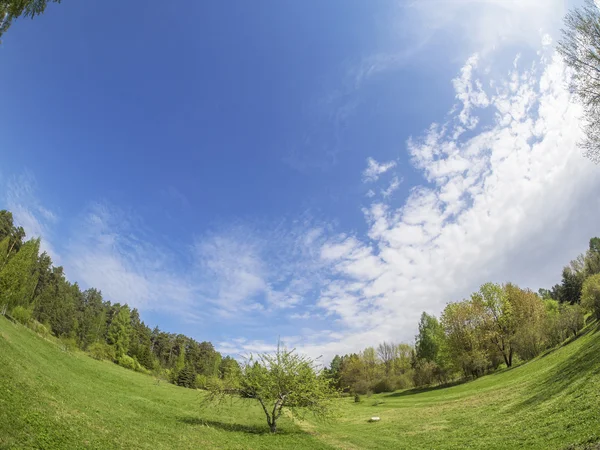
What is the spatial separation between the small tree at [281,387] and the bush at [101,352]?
72293 mm

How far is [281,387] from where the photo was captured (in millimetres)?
28531

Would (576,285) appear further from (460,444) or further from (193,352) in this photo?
(193,352)

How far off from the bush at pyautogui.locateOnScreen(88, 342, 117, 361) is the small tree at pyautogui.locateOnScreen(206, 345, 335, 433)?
2846 inches

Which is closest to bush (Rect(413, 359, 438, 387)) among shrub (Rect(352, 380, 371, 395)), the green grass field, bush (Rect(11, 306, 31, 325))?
shrub (Rect(352, 380, 371, 395))

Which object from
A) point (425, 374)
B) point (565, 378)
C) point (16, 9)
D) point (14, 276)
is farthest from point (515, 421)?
point (14, 276)

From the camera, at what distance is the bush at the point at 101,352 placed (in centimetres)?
8212

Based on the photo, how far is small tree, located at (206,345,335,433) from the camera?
2837 cm

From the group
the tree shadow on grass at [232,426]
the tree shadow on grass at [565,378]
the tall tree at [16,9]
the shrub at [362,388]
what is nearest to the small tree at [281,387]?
the tree shadow on grass at [232,426]

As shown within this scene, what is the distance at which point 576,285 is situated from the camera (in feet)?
352

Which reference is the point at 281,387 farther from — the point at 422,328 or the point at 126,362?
the point at 126,362

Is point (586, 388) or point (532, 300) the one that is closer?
point (586, 388)

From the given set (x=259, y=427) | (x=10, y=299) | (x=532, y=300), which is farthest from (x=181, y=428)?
(x=532, y=300)

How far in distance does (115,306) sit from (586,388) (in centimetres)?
18383

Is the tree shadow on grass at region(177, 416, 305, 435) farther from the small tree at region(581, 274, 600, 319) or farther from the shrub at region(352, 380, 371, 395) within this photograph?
the shrub at region(352, 380, 371, 395)
